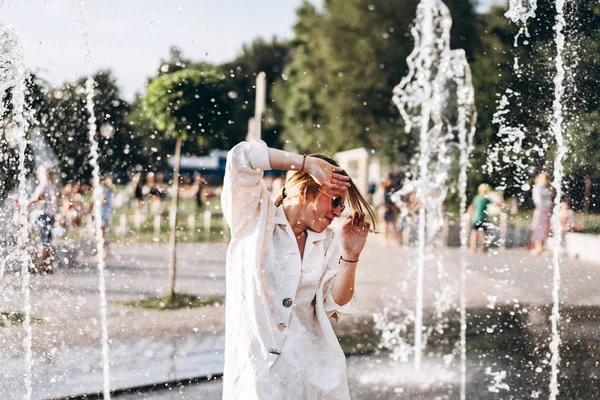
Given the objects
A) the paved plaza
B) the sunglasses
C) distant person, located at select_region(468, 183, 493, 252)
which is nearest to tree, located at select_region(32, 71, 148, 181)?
the paved plaza

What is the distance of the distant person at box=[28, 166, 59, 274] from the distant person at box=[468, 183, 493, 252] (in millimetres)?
7326

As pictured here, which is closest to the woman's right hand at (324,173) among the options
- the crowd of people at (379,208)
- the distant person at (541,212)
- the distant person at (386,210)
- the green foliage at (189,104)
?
the crowd of people at (379,208)

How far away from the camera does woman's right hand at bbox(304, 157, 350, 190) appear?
2.08 meters

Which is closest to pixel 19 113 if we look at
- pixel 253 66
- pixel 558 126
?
pixel 558 126

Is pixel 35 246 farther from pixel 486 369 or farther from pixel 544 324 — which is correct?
pixel 544 324

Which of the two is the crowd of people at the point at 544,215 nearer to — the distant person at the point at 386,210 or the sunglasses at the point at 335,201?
the distant person at the point at 386,210

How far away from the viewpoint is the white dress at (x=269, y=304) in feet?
6.81

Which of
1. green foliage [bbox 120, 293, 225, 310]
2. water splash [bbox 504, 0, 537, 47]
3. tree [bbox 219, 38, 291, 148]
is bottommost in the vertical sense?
green foliage [bbox 120, 293, 225, 310]

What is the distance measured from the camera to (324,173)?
81.9 inches

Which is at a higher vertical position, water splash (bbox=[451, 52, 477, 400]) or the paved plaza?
water splash (bbox=[451, 52, 477, 400])

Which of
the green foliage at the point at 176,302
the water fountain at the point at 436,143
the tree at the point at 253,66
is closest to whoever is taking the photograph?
the water fountain at the point at 436,143

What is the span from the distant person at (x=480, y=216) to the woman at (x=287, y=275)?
412 inches

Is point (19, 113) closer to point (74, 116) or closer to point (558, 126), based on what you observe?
point (74, 116)

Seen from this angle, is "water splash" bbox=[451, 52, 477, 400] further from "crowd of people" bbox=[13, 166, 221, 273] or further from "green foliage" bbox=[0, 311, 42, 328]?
"green foliage" bbox=[0, 311, 42, 328]
